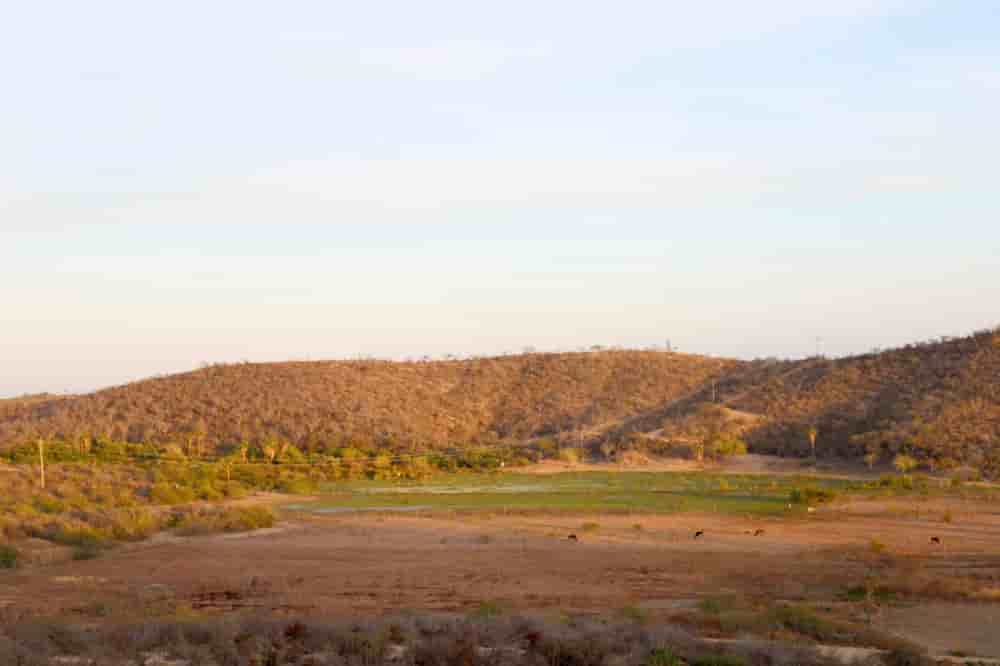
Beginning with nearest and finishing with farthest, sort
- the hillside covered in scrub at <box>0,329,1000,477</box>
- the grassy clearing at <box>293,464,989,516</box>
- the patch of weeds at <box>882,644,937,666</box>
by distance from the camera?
the patch of weeds at <box>882,644,937,666</box> → the grassy clearing at <box>293,464,989,516</box> → the hillside covered in scrub at <box>0,329,1000,477</box>

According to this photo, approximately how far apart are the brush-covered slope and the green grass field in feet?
71.3

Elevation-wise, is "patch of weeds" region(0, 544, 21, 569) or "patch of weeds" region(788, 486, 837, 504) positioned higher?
"patch of weeds" region(0, 544, 21, 569)

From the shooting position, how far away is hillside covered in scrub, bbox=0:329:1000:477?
6006cm

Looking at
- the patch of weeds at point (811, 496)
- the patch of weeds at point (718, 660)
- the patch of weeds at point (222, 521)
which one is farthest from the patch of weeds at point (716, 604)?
the patch of weeds at point (811, 496)

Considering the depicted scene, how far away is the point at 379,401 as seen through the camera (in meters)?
84.9

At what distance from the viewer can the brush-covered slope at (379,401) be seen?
249 feet

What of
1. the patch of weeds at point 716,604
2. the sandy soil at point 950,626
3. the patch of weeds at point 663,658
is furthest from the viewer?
the patch of weeds at point 716,604

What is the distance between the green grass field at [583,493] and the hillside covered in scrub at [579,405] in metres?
9.78

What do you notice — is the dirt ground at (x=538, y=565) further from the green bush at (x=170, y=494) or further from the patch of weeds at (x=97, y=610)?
the green bush at (x=170, y=494)

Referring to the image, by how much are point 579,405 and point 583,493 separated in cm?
4220

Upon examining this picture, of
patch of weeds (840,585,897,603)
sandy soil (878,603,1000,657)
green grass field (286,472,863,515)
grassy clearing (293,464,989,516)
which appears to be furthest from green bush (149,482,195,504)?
sandy soil (878,603,1000,657)

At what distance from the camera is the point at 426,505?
39.0 m

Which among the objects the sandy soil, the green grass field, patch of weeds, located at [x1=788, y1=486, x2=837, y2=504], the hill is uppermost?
the hill

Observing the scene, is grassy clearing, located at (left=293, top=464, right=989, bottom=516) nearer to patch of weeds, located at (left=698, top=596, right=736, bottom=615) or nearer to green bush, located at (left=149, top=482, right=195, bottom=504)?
green bush, located at (left=149, top=482, right=195, bottom=504)
